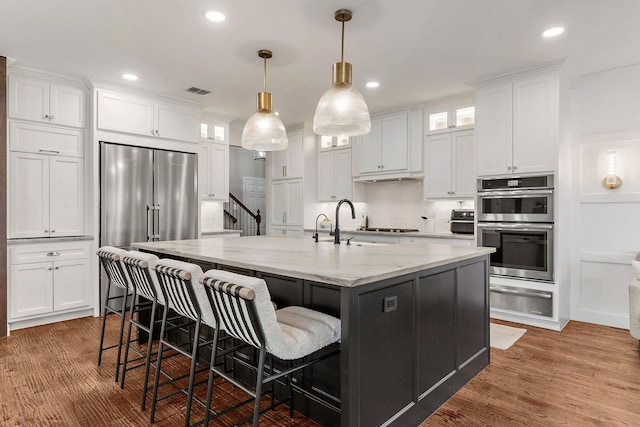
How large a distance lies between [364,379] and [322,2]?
8.11 ft

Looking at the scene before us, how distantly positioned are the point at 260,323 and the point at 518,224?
337cm

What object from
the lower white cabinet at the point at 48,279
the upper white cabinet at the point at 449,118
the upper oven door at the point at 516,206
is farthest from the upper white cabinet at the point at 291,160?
the lower white cabinet at the point at 48,279

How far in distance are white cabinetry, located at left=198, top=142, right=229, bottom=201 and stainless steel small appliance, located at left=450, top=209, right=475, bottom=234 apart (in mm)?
3413

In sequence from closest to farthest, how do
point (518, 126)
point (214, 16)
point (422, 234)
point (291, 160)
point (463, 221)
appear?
point (214, 16) < point (518, 126) < point (463, 221) < point (422, 234) < point (291, 160)

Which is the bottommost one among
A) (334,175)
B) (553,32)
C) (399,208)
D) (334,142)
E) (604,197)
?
(399,208)

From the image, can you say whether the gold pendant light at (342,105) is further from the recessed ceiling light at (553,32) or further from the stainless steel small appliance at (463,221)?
the stainless steel small appliance at (463,221)

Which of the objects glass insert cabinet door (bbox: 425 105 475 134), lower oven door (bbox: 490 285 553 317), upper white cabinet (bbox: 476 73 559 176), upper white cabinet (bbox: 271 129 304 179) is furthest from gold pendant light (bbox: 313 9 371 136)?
upper white cabinet (bbox: 271 129 304 179)

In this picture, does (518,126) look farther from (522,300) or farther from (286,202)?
(286,202)

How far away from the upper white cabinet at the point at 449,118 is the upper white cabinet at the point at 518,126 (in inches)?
17.7

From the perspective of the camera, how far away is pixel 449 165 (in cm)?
483

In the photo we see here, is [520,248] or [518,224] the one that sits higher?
[518,224]

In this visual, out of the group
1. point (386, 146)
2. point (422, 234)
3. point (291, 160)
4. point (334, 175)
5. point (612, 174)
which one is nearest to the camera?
point (612, 174)

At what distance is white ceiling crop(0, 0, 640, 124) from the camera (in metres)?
2.76

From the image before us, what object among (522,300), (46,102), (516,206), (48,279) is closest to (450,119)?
(516,206)
